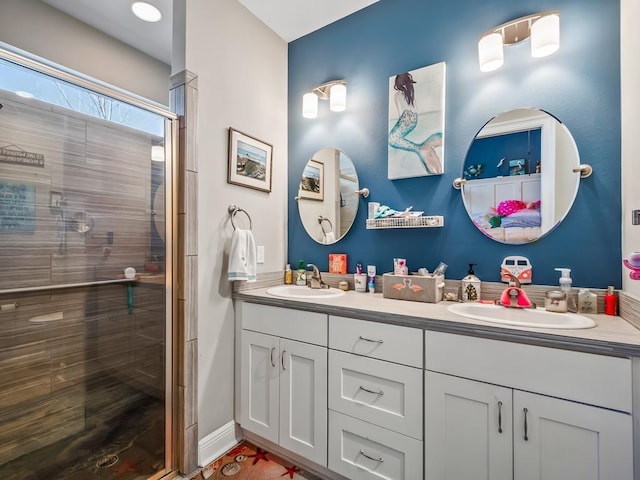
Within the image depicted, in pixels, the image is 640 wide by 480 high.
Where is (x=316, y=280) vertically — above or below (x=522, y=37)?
below

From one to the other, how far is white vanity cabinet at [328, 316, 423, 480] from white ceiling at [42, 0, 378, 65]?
6.63 feet

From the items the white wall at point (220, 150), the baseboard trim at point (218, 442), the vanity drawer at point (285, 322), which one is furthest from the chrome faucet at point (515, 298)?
the baseboard trim at point (218, 442)

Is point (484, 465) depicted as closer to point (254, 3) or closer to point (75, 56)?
point (254, 3)

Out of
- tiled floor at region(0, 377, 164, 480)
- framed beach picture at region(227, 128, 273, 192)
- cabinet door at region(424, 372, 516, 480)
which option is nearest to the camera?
cabinet door at region(424, 372, 516, 480)

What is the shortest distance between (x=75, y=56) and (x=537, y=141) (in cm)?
288

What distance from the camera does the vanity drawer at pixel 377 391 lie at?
1.25m

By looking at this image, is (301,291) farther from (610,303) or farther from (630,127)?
(630,127)

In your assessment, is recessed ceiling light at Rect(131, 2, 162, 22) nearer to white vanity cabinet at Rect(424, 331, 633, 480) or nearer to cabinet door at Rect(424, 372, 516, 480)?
white vanity cabinet at Rect(424, 331, 633, 480)

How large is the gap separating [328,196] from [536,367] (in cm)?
152

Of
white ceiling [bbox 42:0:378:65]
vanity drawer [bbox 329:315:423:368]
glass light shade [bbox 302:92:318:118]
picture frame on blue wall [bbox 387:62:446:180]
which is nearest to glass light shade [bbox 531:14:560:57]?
picture frame on blue wall [bbox 387:62:446:180]

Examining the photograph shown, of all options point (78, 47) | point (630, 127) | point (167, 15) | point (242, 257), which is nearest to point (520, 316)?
point (630, 127)

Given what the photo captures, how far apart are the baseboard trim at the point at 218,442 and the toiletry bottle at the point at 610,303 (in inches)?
79.6

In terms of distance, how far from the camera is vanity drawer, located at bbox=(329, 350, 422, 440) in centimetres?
125

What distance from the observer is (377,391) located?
134 centimetres
